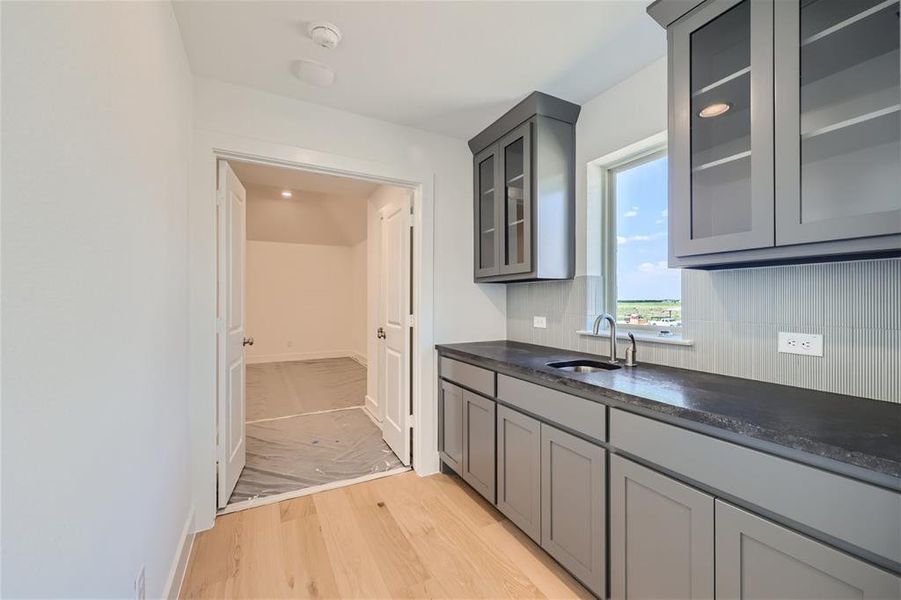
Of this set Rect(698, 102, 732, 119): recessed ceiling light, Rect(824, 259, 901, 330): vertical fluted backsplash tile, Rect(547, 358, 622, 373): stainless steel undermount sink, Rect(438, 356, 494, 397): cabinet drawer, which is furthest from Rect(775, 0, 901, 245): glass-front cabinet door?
Rect(438, 356, 494, 397): cabinet drawer

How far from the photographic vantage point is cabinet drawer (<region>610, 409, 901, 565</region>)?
2.71 ft

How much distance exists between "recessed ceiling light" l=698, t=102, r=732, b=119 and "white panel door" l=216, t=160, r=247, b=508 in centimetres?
250

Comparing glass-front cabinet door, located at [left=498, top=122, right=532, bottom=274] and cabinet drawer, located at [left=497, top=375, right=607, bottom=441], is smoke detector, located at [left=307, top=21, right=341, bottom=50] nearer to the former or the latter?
glass-front cabinet door, located at [left=498, top=122, right=532, bottom=274]

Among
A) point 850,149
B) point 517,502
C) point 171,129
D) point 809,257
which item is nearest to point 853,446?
point 809,257

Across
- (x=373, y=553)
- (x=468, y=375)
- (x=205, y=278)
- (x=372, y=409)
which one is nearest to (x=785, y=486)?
(x=468, y=375)

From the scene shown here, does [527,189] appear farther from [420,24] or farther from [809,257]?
[809,257]

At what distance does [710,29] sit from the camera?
4.71 feet

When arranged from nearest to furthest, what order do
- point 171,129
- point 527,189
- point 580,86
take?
1. point 171,129
2. point 580,86
3. point 527,189

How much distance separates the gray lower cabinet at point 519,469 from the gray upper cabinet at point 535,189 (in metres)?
0.92

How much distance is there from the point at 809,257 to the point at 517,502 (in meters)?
1.63

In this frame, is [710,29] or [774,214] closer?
[774,214]

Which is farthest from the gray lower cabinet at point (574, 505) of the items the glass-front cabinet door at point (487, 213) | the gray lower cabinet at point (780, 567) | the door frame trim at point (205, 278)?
the door frame trim at point (205, 278)

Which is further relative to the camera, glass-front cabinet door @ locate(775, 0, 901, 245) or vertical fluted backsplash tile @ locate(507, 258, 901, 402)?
vertical fluted backsplash tile @ locate(507, 258, 901, 402)

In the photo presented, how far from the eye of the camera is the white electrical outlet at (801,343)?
138 cm
